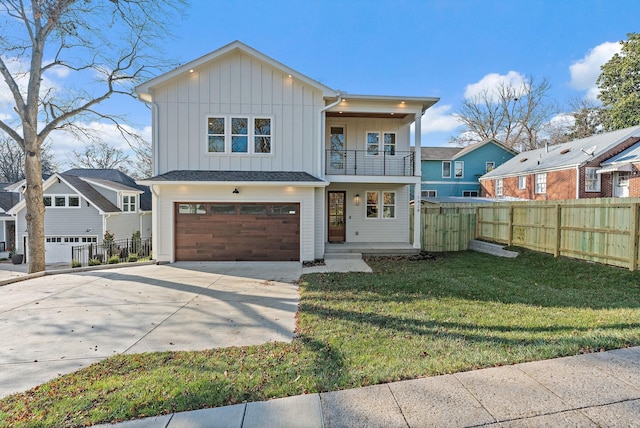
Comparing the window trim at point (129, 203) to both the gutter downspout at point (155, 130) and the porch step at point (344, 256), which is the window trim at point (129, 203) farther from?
the porch step at point (344, 256)

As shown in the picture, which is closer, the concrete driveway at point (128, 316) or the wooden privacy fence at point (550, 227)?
the concrete driveway at point (128, 316)

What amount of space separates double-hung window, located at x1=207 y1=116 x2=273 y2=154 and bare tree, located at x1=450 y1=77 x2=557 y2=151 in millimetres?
30839

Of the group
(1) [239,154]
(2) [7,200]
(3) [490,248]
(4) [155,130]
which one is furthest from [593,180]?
(2) [7,200]

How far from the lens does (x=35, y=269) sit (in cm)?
1105

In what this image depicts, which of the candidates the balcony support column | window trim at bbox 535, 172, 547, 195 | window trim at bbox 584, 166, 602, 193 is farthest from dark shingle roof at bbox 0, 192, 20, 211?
window trim at bbox 584, 166, 602, 193

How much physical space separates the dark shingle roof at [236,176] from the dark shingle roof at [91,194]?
38.6ft

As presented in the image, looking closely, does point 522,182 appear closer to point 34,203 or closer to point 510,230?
point 510,230

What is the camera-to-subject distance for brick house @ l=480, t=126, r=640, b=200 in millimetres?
17766

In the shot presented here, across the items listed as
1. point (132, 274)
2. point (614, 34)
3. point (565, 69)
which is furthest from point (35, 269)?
point (614, 34)

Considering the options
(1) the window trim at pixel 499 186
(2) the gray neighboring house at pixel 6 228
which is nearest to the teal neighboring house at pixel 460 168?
(1) the window trim at pixel 499 186

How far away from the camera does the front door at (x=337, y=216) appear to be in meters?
13.3

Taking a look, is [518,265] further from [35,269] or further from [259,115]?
[35,269]

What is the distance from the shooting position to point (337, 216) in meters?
13.3

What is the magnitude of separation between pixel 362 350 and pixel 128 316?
408 centimetres
